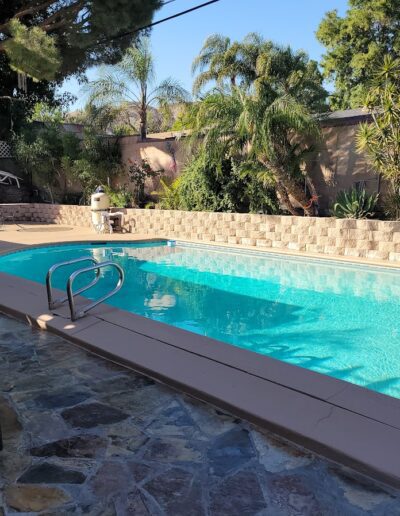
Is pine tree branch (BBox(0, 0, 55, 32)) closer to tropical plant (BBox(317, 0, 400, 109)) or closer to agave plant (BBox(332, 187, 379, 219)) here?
agave plant (BBox(332, 187, 379, 219))

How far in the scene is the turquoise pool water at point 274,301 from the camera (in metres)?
5.79

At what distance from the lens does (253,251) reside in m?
11.5

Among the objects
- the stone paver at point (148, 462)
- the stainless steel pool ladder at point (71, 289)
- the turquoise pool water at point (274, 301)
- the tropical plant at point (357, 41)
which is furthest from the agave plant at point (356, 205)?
the tropical plant at point (357, 41)

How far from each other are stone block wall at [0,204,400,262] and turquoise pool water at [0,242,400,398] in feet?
1.95

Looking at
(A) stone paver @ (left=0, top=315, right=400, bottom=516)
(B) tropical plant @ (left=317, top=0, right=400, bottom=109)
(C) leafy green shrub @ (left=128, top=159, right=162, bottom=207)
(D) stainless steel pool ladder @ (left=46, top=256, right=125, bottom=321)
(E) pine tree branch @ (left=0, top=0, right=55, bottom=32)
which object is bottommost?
(A) stone paver @ (left=0, top=315, right=400, bottom=516)

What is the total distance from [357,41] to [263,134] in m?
19.1

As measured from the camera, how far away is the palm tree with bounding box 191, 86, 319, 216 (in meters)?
10.9

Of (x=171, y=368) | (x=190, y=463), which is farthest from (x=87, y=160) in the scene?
(x=190, y=463)

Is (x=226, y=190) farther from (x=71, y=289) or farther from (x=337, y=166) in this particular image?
(x=71, y=289)

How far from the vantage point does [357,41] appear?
84.8 ft

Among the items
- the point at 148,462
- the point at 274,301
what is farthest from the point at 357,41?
the point at 148,462

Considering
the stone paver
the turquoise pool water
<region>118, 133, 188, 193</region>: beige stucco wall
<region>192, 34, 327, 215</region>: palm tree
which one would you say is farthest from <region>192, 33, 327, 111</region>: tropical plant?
the stone paver

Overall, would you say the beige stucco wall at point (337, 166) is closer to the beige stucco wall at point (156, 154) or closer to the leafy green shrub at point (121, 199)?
the beige stucco wall at point (156, 154)

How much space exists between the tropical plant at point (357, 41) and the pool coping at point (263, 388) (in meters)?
21.7
